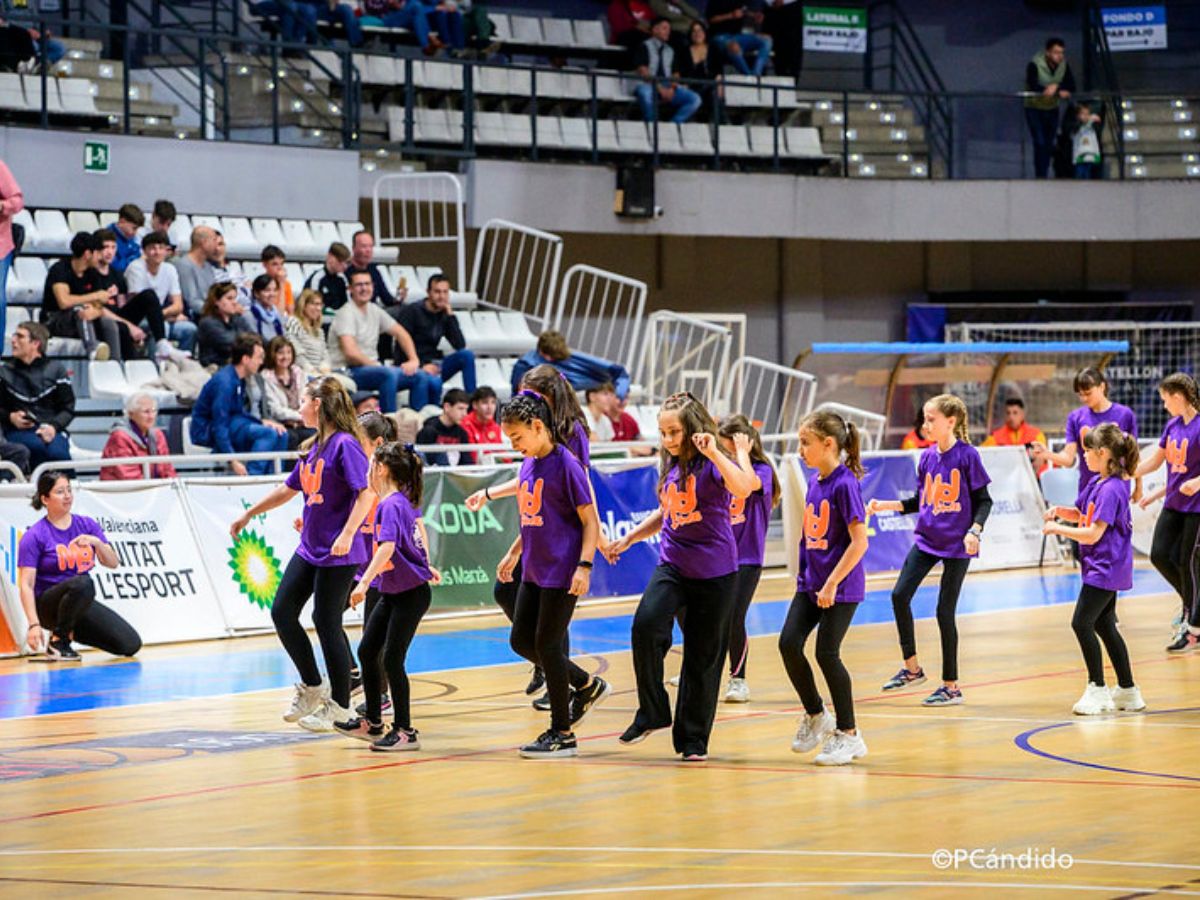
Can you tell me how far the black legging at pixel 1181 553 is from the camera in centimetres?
1338

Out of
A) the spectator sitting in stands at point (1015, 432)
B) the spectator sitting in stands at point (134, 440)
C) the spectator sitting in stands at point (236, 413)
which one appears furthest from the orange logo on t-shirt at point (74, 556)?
the spectator sitting in stands at point (1015, 432)

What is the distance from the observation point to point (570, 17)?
30469mm

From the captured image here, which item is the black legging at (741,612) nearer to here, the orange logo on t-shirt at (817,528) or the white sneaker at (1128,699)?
the orange logo on t-shirt at (817,528)

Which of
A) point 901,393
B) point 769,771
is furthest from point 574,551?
point 901,393

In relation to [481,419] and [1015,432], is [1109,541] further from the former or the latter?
[1015,432]

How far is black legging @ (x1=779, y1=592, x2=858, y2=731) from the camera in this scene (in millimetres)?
8828

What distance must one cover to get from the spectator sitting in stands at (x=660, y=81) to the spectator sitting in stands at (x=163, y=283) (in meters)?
9.31

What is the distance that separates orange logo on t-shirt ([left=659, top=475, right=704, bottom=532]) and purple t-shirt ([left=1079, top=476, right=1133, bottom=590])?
105 inches

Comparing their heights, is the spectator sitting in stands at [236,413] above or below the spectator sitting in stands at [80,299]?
below

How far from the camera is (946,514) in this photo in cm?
1118

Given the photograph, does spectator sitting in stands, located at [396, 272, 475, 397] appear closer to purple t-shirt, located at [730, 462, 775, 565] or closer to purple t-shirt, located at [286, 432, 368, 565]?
purple t-shirt, located at [730, 462, 775, 565]

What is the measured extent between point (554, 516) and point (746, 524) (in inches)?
80.9

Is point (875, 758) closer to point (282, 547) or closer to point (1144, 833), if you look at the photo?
point (1144, 833)

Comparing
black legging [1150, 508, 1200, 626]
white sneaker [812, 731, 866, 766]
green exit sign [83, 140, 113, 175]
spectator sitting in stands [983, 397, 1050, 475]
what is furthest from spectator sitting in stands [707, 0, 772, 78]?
white sneaker [812, 731, 866, 766]
